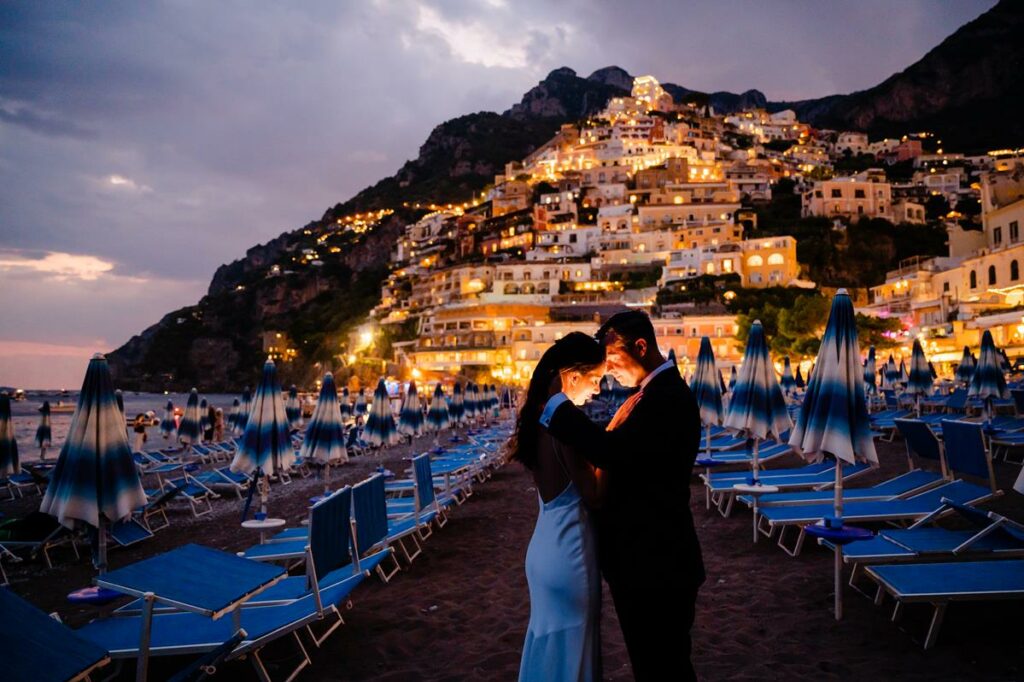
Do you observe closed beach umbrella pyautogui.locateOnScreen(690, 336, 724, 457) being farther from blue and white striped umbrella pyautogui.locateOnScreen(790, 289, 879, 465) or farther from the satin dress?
the satin dress

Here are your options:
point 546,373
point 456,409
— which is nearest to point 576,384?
point 546,373

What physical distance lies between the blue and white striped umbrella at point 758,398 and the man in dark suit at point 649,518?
6.09m

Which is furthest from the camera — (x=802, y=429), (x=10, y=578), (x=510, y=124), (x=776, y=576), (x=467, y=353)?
(x=510, y=124)

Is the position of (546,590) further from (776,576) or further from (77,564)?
(77,564)

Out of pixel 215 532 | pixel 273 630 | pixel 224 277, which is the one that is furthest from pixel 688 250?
pixel 224 277

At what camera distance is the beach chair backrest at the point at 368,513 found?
16.4ft

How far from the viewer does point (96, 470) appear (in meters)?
4.29

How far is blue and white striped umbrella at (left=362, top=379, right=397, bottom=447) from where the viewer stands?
13.9 metres

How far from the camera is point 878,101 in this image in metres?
153

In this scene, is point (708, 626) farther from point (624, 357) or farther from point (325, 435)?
point (325, 435)

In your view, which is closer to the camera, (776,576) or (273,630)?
Answer: (273,630)

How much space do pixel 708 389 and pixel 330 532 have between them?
28.4ft

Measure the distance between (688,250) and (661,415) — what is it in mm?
62803

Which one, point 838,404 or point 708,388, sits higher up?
point 838,404
